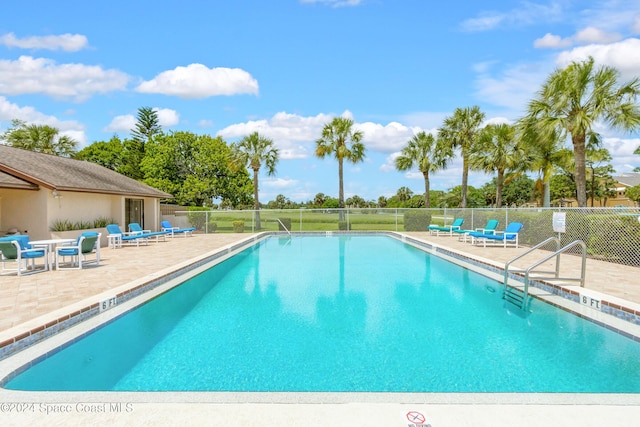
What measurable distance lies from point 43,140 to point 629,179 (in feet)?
228

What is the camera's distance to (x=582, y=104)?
13.3 metres

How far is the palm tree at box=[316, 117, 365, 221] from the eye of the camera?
2492 cm

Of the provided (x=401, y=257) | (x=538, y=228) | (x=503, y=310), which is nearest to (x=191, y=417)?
(x=503, y=310)

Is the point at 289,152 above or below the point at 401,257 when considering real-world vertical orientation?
Answer: above

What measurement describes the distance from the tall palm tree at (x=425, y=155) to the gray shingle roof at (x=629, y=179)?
1727 inches

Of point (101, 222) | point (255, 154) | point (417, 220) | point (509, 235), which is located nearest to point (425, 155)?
point (417, 220)

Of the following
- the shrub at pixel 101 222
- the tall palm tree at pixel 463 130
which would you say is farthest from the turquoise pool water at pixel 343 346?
the tall palm tree at pixel 463 130

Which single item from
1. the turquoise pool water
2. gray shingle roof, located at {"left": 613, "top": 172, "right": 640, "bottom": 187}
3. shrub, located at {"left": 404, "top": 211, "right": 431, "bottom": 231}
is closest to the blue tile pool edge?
the turquoise pool water

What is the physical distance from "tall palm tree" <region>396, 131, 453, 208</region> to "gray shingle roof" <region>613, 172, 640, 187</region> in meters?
43.9

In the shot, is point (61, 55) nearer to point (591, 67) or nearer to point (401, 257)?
point (401, 257)

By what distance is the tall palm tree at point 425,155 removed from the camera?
25469 millimetres

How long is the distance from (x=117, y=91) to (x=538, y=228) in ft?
78.3

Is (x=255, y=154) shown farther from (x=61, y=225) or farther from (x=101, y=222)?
(x=61, y=225)

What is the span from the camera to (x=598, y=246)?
1090cm
